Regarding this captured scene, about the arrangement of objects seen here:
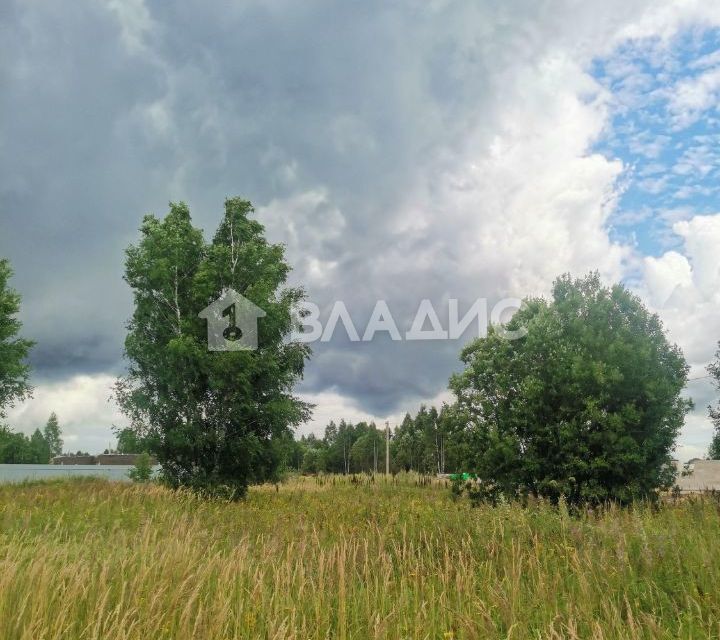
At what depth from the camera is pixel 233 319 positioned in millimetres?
23266

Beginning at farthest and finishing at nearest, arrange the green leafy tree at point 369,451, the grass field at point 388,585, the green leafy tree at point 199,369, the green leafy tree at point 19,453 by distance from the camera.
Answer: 1. the green leafy tree at point 369,451
2. the green leafy tree at point 19,453
3. the green leafy tree at point 199,369
4. the grass field at point 388,585

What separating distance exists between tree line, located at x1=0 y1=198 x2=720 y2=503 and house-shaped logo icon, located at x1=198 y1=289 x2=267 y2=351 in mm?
334

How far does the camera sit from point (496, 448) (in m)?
18.9

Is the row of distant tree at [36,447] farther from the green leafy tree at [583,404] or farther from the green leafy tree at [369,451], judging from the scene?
the green leafy tree at [583,404]

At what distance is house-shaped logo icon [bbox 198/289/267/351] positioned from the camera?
23.0 m

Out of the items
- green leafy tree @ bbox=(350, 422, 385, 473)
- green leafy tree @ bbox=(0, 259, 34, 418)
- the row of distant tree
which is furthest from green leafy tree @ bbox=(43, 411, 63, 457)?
green leafy tree @ bbox=(0, 259, 34, 418)

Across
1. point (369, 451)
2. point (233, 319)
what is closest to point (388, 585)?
point (233, 319)

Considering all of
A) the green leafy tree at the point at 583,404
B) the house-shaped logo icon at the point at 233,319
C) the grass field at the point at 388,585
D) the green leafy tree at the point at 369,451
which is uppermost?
the green leafy tree at the point at 369,451

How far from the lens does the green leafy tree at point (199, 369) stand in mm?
21953

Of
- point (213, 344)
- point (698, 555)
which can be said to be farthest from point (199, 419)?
point (698, 555)

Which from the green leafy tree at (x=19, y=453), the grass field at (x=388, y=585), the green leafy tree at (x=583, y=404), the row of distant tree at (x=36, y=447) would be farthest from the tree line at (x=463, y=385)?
the green leafy tree at (x=19, y=453)

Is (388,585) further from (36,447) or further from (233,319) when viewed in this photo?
(36,447)

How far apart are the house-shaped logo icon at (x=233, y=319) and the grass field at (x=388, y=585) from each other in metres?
11.7

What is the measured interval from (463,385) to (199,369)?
9902mm
